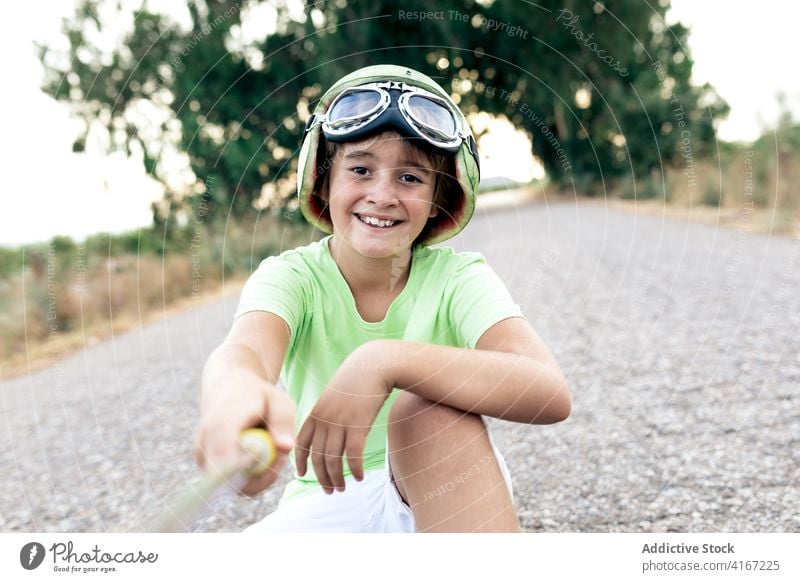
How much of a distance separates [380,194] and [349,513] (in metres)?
0.42

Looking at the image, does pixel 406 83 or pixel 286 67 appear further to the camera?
pixel 286 67

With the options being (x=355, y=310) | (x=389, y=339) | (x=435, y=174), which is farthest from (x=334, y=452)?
(x=435, y=174)

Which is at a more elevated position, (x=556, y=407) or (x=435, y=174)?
(x=435, y=174)

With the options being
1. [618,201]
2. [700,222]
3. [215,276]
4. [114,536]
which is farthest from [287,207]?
[618,201]

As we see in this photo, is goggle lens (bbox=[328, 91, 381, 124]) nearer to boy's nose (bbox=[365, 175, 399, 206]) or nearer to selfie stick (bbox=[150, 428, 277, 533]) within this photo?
boy's nose (bbox=[365, 175, 399, 206])

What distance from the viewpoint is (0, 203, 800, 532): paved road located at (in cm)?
129

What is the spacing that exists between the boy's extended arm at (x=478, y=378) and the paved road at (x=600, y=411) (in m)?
0.58

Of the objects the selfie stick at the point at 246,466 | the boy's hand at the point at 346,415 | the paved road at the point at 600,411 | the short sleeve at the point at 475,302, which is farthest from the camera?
the paved road at the point at 600,411

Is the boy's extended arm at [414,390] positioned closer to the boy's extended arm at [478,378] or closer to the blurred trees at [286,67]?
the boy's extended arm at [478,378]

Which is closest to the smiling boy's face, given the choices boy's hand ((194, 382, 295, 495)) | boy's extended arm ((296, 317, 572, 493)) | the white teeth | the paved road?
the white teeth

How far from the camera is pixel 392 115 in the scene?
82 cm

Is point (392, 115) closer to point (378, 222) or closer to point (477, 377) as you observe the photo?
point (378, 222)

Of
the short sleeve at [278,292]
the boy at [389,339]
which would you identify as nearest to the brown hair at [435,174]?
the boy at [389,339]

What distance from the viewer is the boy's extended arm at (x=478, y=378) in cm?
71
